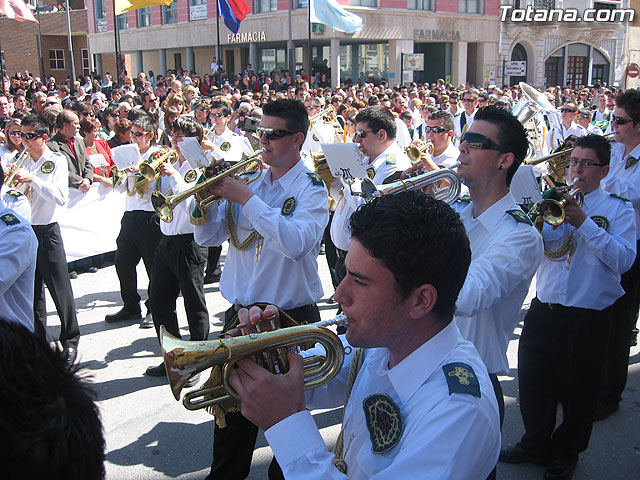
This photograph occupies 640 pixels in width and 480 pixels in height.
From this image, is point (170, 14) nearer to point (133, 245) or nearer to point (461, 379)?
point (133, 245)

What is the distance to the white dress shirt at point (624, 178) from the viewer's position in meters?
4.92

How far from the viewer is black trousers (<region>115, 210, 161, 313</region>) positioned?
19.7 feet

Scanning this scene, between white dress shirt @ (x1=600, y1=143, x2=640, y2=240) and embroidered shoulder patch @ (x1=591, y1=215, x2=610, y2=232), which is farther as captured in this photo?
white dress shirt @ (x1=600, y1=143, x2=640, y2=240)

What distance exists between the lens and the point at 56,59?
162 feet

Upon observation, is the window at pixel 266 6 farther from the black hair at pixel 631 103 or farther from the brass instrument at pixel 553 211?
the brass instrument at pixel 553 211

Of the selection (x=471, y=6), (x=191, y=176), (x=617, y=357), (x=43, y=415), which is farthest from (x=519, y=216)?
(x=471, y=6)

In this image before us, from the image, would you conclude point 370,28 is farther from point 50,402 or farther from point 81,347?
point 50,402

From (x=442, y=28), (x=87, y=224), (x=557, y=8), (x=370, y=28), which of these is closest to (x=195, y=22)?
(x=370, y=28)

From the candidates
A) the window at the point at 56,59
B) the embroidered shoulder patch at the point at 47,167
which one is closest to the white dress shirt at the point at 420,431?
the embroidered shoulder patch at the point at 47,167

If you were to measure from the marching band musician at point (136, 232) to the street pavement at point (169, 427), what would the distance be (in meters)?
0.41

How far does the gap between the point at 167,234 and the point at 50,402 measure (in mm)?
4219

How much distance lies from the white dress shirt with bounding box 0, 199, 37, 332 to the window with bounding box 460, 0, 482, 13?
39943 mm

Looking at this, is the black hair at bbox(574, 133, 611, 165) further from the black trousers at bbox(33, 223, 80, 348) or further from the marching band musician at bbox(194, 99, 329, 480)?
the black trousers at bbox(33, 223, 80, 348)

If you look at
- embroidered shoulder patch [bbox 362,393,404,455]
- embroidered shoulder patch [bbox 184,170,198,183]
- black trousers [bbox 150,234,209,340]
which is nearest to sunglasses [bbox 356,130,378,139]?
embroidered shoulder patch [bbox 184,170,198,183]
